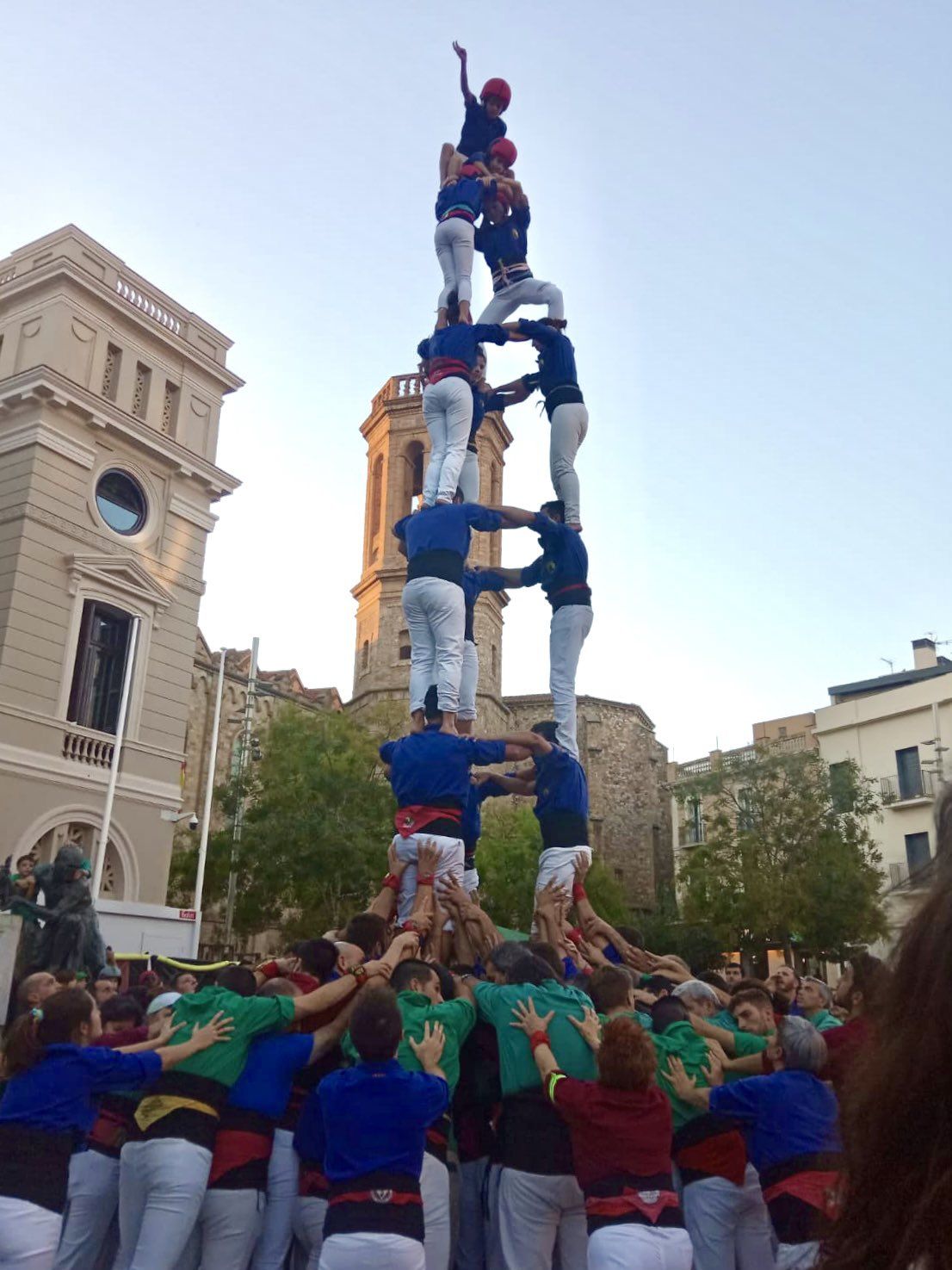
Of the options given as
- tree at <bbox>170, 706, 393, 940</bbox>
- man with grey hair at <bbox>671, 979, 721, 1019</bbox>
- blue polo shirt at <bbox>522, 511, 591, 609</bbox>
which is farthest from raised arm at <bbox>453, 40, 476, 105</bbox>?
tree at <bbox>170, 706, 393, 940</bbox>

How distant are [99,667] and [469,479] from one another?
13.3 meters

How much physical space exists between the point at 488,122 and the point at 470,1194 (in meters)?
11.8

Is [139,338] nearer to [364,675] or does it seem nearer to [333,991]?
[333,991]

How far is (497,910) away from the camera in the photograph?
35.7 metres

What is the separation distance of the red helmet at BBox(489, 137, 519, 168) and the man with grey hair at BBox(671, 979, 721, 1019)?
10200 mm

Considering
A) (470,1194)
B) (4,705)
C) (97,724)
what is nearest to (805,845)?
(97,724)

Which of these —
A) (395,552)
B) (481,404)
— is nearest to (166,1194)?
(481,404)

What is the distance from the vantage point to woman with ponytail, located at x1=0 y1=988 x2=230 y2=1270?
4660 millimetres

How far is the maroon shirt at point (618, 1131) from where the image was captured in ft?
15.2

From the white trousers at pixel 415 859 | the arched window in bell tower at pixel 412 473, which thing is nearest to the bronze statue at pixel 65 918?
the white trousers at pixel 415 859

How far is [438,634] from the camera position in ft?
35.5

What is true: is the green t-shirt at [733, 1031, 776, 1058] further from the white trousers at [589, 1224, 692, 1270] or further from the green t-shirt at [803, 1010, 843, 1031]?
the white trousers at [589, 1224, 692, 1270]

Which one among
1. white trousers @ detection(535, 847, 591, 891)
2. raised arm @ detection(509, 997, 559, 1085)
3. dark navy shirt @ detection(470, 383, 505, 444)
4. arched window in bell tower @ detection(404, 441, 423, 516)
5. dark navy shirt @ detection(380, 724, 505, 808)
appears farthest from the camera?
arched window in bell tower @ detection(404, 441, 423, 516)

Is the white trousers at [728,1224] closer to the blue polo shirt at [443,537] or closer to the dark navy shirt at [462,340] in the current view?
the blue polo shirt at [443,537]
